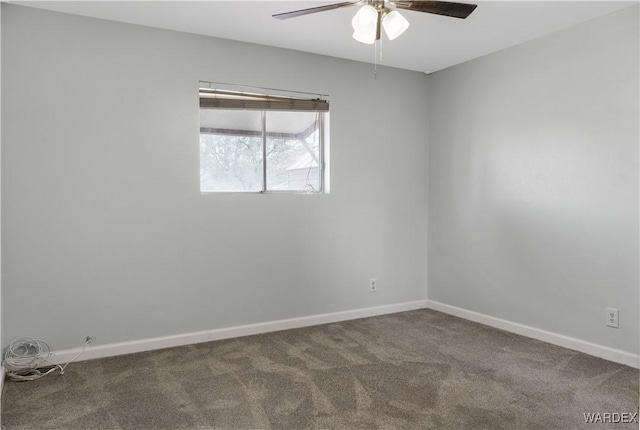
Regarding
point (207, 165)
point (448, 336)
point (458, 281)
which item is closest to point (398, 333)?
point (448, 336)

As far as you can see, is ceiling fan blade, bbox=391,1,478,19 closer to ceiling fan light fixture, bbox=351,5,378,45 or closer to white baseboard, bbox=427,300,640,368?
ceiling fan light fixture, bbox=351,5,378,45

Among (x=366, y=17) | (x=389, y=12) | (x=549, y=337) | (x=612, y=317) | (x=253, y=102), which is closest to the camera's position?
(x=366, y=17)

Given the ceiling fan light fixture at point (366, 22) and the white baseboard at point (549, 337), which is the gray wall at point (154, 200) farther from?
the ceiling fan light fixture at point (366, 22)

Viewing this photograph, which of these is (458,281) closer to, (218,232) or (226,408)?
(218,232)

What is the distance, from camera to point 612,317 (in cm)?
311

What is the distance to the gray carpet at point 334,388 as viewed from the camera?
2.29 metres

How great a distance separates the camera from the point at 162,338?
3402mm

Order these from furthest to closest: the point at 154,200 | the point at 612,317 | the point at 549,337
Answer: the point at 549,337 → the point at 154,200 → the point at 612,317

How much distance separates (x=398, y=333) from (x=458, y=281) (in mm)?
965

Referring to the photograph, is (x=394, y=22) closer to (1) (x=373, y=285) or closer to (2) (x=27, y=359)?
(1) (x=373, y=285)

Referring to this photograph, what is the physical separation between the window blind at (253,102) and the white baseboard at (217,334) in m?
1.85

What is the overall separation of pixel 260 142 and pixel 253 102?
1.12 ft

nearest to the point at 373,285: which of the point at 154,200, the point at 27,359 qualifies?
the point at 154,200

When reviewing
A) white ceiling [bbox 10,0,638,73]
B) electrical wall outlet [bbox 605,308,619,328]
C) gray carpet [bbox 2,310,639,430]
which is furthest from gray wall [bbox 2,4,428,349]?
electrical wall outlet [bbox 605,308,619,328]
